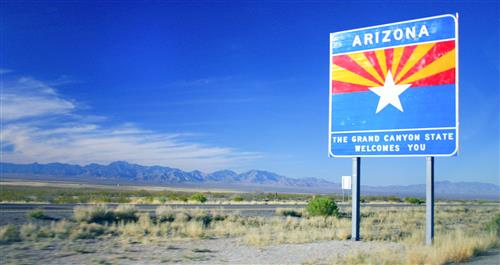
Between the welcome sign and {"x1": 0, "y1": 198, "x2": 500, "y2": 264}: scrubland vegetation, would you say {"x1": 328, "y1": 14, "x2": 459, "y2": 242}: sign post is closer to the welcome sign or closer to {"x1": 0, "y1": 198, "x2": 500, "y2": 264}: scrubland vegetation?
the welcome sign

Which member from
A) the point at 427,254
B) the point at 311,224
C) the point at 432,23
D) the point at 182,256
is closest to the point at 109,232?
the point at 182,256

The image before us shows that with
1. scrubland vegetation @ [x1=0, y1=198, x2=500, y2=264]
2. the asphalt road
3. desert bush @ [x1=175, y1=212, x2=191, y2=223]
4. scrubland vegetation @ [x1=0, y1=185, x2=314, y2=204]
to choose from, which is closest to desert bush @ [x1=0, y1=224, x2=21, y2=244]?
scrubland vegetation @ [x1=0, y1=198, x2=500, y2=264]

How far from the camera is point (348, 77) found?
746 inches

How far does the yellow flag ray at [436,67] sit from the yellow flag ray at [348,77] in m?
1.29

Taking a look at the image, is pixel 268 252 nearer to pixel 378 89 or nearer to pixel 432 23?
pixel 378 89

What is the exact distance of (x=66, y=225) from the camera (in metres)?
21.7

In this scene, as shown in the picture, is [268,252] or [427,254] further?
[268,252]

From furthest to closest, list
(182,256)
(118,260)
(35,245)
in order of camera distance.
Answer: (35,245) → (182,256) → (118,260)

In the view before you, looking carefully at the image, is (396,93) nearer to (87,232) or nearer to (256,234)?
(256,234)

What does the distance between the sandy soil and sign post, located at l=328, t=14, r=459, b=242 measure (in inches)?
113

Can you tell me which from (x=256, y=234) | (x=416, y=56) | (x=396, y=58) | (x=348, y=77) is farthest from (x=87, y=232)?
(x=416, y=56)

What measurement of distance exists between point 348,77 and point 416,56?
2.59 meters

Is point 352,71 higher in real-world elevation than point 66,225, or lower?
higher

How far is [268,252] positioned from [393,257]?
13.3 ft
